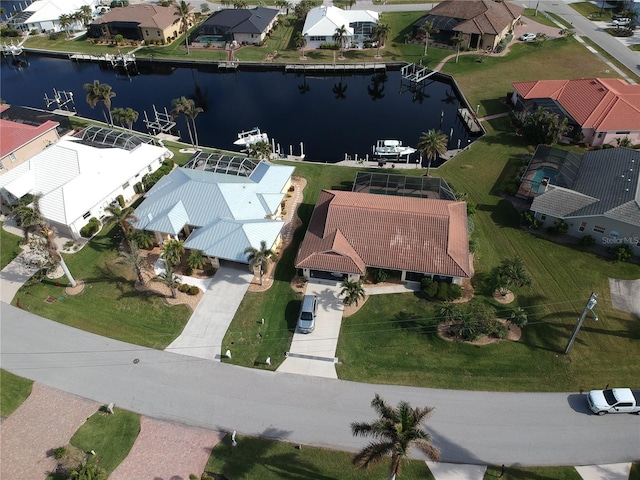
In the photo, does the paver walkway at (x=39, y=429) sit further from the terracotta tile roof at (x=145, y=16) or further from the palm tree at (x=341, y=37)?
the terracotta tile roof at (x=145, y=16)

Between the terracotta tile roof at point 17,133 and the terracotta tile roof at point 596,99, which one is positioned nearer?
the terracotta tile roof at point 17,133

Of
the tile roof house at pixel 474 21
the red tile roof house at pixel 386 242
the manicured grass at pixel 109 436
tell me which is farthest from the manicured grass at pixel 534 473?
the tile roof house at pixel 474 21

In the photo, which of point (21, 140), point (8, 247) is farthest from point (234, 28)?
point (8, 247)

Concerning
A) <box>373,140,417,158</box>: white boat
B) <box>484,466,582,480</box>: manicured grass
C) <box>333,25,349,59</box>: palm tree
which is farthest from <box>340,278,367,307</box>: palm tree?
<box>333,25,349,59</box>: palm tree

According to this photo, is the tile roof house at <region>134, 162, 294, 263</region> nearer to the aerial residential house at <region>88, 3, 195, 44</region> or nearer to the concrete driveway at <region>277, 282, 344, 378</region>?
the concrete driveway at <region>277, 282, 344, 378</region>

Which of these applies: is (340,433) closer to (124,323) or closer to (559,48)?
(124,323)

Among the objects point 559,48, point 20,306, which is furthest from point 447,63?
point 20,306
